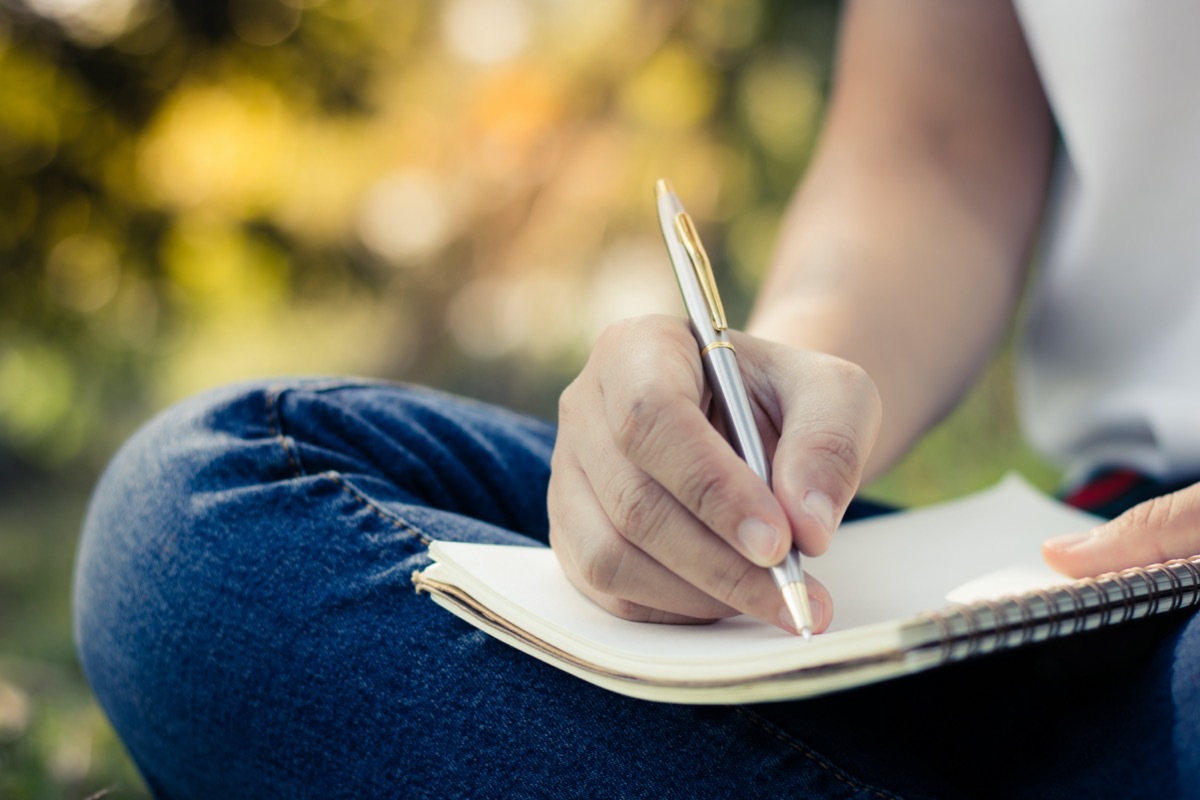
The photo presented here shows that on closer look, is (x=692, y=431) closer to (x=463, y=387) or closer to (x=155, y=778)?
(x=155, y=778)

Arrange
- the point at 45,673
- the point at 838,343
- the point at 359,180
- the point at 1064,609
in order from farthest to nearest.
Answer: the point at 359,180 < the point at 45,673 < the point at 838,343 < the point at 1064,609

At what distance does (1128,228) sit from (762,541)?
68cm

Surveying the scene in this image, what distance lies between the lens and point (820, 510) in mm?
521

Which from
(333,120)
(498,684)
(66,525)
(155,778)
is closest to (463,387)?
(333,120)

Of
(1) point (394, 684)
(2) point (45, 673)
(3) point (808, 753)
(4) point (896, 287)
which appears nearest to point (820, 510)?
(3) point (808, 753)

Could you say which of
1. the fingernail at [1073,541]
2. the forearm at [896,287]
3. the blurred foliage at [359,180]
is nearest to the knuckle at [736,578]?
the fingernail at [1073,541]

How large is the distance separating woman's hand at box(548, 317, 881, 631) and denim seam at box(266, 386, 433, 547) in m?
0.13

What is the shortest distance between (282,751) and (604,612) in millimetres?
247

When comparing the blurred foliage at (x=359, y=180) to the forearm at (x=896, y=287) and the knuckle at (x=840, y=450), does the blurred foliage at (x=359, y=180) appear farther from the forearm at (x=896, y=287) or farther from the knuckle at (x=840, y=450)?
the knuckle at (x=840, y=450)

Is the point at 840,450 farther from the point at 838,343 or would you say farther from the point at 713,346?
the point at 838,343

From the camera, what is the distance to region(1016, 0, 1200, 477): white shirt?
2.95 ft

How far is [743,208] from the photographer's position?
3.45 m

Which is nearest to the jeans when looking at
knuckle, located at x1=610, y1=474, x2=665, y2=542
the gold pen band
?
knuckle, located at x1=610, y1=474, x2=665, y2=542

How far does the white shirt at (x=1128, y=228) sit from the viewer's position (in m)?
0.90
